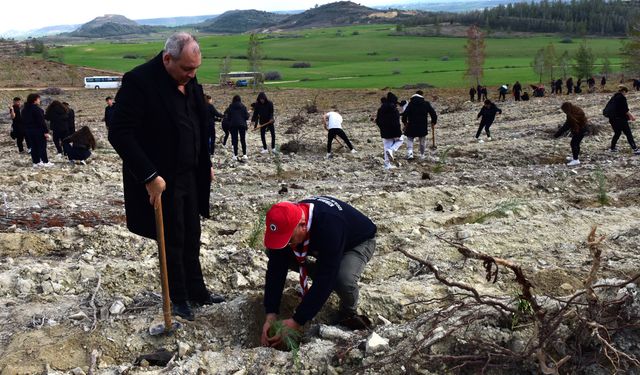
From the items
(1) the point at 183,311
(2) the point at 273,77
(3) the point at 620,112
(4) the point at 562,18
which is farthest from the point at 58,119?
(4) the point at 562,18

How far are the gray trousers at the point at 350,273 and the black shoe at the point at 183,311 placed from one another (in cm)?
87

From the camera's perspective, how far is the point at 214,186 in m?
11.9

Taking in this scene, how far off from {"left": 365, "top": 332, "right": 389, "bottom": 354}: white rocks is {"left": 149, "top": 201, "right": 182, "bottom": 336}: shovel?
1474 mm

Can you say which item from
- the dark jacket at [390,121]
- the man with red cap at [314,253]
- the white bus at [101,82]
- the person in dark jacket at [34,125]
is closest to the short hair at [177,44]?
the man with red cap at [314,253]

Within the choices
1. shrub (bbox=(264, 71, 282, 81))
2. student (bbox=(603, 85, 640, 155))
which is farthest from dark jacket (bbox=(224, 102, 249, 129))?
shrub (bbox=(264, 71, 282, 81))

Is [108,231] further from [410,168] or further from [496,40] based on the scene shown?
[496,40]

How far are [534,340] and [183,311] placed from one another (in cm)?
257

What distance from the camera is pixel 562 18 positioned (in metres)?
152

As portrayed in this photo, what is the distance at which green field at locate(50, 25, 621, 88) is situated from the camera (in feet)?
225

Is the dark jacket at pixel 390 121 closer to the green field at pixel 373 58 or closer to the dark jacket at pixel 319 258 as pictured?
the dark jacket at pixel 319 258

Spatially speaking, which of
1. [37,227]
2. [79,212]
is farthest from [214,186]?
[37,227]

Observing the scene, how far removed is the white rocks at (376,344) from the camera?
12.7 ft

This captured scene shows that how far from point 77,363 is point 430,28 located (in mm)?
166566

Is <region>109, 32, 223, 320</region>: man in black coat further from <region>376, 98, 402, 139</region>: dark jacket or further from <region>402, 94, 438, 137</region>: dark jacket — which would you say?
<region>402, 94, 438, 137</region>: dark jacket
